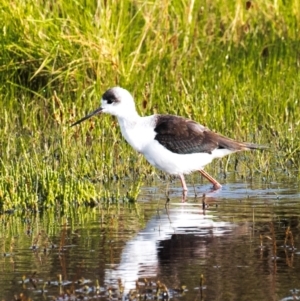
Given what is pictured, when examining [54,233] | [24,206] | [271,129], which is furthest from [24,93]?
[54,233]

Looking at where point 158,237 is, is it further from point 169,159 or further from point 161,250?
point 169,159

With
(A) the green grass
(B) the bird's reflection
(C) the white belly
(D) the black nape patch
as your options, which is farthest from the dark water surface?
(A) the green grass

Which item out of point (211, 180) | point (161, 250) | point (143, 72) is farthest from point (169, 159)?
point (143, 72)

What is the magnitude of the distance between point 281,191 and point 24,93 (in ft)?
A: 14.9

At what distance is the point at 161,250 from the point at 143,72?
621cm

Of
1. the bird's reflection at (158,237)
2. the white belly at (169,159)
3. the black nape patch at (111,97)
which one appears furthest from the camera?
the black nape patch at (111,97)

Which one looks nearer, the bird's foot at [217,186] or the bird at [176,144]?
the bird's foot at [217,186]

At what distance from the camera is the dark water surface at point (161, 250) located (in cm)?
579

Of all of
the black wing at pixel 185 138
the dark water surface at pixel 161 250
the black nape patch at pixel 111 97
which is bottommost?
the dark water surface at pixel 161 250

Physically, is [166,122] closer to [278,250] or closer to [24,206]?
[24,206]

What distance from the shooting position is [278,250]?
6.75 m

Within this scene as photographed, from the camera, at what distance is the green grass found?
36.8 ft

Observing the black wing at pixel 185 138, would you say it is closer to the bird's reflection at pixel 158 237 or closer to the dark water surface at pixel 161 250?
the dark water surface at pixel 161 250

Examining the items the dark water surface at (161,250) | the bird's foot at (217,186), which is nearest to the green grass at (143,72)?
the bird's foot at (217,186)
